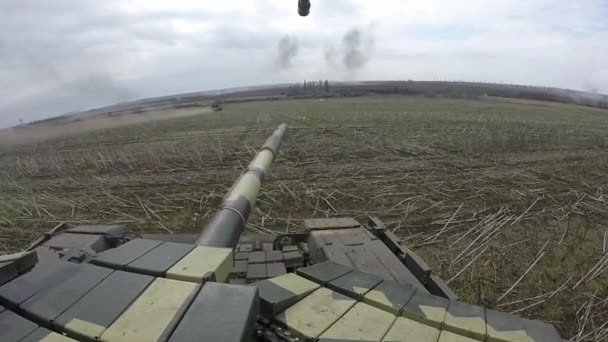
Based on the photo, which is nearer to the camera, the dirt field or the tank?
the tank

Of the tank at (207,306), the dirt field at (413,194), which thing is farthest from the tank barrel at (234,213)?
the dirt field at (413,194)

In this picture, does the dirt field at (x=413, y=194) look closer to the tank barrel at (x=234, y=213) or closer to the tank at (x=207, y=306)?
the tank barrel at (x=234, y=213)

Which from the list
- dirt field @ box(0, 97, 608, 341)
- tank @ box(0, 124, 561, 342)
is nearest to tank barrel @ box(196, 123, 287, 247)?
tank @ box(0, 124, 561, 342)

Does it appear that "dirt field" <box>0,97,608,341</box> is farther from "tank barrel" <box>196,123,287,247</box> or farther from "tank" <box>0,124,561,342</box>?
"tank" <box>0,124,561,342</box>

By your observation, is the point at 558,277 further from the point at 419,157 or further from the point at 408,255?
the point at 419,157

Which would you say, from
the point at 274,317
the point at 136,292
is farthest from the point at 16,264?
the point at 274,317

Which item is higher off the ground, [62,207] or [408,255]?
[408,255]

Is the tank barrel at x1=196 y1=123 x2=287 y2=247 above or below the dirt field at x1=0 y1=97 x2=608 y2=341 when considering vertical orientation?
above
